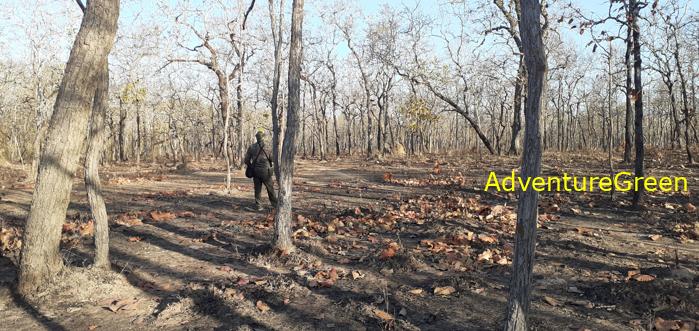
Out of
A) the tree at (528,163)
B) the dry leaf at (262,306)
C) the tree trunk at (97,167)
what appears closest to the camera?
the tree at (528,163)

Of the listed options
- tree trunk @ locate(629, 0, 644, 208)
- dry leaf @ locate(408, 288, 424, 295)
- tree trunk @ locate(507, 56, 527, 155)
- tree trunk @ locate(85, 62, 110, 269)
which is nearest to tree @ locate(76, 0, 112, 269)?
tree trunk @ locate(85, 62, 110, 269)

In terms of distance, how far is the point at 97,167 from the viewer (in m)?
5.39

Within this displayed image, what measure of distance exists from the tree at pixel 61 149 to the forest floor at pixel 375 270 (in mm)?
326

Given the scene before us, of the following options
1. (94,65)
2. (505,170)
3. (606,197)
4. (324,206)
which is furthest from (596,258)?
(505,170)

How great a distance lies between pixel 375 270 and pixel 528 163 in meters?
3.14

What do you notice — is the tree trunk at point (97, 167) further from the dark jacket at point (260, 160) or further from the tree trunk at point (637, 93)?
the tree trunk at point (637, 93)

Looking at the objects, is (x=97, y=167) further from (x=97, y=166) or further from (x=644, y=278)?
(x=644, y=278)

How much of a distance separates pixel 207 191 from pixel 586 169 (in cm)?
1325

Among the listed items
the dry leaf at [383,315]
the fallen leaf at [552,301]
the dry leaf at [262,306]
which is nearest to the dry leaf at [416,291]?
the dry leaf at [383,315]

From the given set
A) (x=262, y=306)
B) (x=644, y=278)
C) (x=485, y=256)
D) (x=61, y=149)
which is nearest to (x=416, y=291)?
(x=485, y=256)

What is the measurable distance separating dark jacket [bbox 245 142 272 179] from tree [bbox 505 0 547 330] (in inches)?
290

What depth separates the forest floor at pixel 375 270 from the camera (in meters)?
4.25

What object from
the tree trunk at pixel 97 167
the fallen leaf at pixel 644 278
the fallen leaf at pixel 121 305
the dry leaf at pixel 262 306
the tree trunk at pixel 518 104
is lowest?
the fallen leaf at pixel 121 305

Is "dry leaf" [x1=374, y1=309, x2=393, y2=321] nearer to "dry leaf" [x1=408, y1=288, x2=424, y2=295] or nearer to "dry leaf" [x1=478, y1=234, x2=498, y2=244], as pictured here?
"dry leaf" [x1=408, y1=288, x2=424, y2=295]
